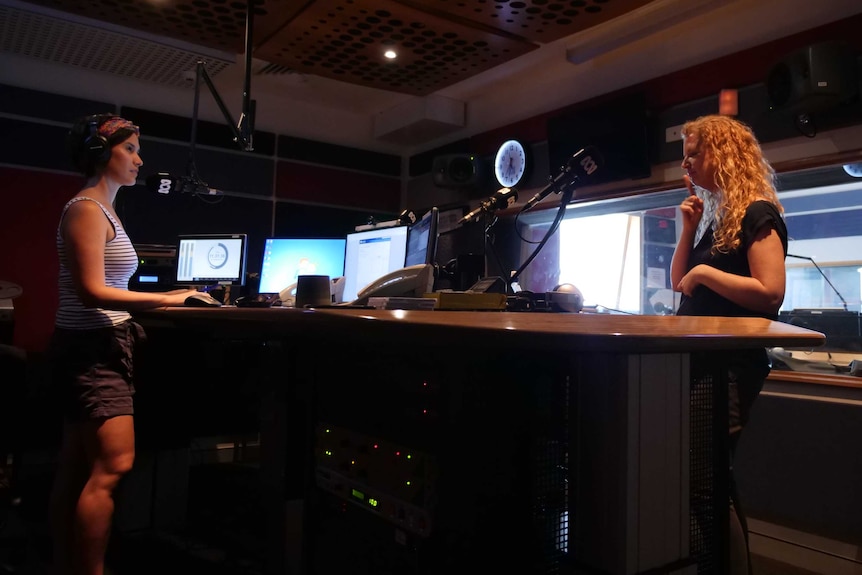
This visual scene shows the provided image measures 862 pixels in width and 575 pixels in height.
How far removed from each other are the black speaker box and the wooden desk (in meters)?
1.71

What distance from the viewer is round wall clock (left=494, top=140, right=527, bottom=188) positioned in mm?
3920

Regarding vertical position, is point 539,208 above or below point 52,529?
above

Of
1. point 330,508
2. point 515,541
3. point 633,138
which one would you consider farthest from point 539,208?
point 515,541

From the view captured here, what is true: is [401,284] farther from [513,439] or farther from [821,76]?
[821,76]

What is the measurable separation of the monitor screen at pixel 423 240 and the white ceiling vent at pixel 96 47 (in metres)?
2.02

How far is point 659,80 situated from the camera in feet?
10.6

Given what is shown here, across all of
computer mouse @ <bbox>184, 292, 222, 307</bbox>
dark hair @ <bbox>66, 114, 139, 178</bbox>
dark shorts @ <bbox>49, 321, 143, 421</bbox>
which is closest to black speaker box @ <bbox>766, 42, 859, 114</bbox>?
computer mouse @ <bbox>184, 292, 222, 307</bbox>

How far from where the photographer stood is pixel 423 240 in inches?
85.7

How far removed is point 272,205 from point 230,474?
2005 millimetres

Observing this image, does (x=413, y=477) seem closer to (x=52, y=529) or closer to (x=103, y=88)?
(x=52, y=529)

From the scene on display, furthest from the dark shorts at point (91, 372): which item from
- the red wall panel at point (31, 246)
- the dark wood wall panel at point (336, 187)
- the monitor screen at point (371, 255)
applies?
the dark wood wall panel at point (336, 187)

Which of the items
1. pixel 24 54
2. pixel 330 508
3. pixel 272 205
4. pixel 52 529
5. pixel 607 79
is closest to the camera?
pixel 330 508

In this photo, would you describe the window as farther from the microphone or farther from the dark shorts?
the dark shorts

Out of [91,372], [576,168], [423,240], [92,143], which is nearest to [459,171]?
[423,240]
